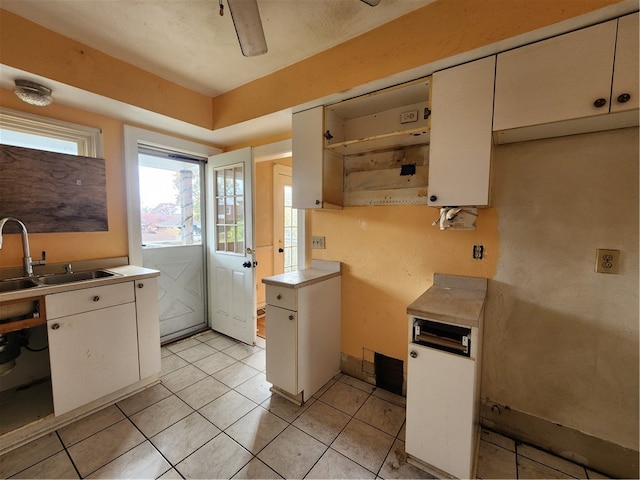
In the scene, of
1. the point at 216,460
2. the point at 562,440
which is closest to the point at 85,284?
the point at 216,460

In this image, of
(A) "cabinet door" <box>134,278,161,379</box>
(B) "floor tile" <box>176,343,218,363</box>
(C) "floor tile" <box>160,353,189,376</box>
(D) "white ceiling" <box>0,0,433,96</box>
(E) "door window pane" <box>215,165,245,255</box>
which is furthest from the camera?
(E) "door window pane" <box>215,165,245,255</box>

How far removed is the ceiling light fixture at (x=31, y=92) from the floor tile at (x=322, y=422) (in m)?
2.74

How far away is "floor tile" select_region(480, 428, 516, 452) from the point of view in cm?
160

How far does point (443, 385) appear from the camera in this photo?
1308mm

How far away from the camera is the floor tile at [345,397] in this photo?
1.93 m

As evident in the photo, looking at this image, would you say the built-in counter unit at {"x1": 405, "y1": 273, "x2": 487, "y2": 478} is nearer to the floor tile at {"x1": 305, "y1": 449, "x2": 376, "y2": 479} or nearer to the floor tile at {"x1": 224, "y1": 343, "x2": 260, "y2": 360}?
the floor tile at {"x1": 305, "y1": 449, "x2": 376, "y2": 479}

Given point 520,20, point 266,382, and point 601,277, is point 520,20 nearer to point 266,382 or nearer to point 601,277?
point 601,277

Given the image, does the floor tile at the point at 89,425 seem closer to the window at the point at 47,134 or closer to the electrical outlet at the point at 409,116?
the window at the point at 47,134

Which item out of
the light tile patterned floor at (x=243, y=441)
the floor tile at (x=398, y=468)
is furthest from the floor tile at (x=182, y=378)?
the floor tile at (x=398, y=468)

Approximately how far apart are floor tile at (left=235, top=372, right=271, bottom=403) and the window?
2.30 metres

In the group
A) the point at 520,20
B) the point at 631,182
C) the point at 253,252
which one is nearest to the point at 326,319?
the point at 253,252

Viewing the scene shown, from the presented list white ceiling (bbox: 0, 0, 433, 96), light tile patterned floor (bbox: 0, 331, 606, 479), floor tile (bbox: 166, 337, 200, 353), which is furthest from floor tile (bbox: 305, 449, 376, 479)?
white ceiling (bbox: 0, 0, 433, 96)

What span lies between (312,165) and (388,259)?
963mm

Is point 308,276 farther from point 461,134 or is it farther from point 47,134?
point 47,134
